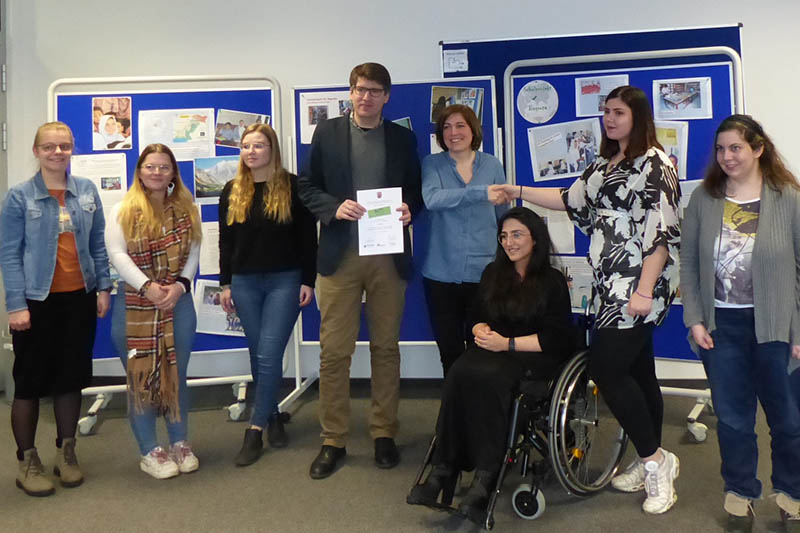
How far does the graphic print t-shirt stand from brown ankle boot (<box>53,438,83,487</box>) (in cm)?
261

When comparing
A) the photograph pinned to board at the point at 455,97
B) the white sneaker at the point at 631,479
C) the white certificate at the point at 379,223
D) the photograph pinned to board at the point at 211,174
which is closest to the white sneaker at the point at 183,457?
the white certificate at the point at 379,223

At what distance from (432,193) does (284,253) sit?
71cm

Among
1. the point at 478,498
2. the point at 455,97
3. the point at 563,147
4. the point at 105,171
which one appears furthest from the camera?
the point at 105,171

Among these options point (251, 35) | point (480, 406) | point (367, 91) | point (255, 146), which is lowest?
point (480, 406)

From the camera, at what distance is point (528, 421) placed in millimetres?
2195

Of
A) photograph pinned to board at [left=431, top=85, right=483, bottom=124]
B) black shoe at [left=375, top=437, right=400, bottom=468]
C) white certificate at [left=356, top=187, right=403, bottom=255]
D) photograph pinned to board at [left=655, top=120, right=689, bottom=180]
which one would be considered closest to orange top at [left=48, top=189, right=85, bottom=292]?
white certificate at [left=356, top=187, right=403, bottom=255]

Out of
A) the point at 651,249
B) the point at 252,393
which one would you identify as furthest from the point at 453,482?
the point at 252,393

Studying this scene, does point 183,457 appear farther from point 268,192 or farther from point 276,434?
point 268,192

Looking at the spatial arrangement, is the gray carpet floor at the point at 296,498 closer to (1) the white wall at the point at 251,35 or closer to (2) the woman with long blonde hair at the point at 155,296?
(2) the woman with long blonde hair at the point at 155,296

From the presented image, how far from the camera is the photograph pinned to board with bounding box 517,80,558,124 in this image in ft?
10.7

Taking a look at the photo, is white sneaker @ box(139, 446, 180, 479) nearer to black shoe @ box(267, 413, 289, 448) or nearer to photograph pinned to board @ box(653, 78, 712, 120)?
black shoe @ box(267, 413, 289, 448)

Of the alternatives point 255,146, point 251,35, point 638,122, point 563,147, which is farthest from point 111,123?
point 638,122

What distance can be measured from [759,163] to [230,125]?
2.66 metres

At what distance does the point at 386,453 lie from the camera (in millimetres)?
2727
